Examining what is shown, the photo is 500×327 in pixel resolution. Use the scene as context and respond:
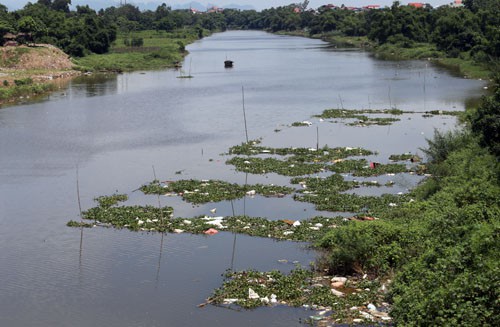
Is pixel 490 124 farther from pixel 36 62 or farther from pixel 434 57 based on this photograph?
pixel 434 57

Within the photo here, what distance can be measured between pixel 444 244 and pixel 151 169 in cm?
1223

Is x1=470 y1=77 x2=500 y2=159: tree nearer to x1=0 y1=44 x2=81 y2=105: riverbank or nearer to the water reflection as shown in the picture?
the water reflection

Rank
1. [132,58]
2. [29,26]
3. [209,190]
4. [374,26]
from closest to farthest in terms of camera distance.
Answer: [209,190] < [29,26] < [132,58] < [374,26]

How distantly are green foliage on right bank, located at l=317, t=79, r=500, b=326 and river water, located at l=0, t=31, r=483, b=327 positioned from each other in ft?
4.96

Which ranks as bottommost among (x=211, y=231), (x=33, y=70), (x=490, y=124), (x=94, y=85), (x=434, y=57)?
(x=211, y=231)

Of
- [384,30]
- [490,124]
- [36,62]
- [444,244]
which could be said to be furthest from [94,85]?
[384,30]

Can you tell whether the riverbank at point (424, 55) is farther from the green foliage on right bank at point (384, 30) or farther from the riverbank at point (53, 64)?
the riverbank at point (53, 64)

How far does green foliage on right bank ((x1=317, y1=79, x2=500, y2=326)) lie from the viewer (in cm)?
928

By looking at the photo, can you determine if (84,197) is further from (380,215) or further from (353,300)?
(353,300)

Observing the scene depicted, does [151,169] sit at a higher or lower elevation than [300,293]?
higher

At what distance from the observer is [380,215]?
1516 centimetres

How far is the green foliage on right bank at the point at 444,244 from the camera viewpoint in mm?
9281

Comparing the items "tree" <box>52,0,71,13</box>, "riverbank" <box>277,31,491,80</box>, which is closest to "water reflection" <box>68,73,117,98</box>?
"riverbank" <box>277,31,491,80</box>

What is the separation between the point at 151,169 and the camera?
70.3 ft
